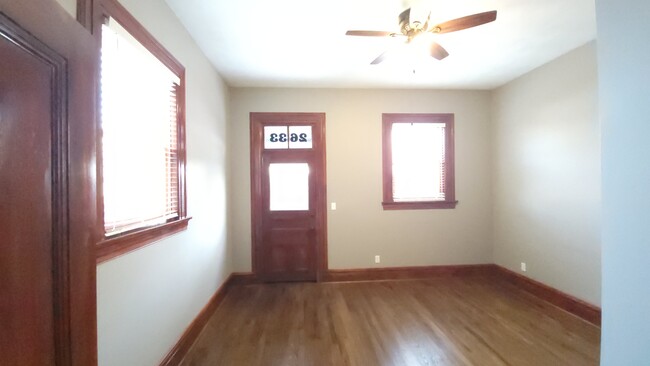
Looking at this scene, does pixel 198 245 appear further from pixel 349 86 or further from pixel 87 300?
pixel 349 86

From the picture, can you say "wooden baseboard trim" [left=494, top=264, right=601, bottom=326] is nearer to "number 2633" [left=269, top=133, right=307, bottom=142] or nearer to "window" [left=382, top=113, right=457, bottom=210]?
"window" [left=382, top=113, right=457, bottom=210]

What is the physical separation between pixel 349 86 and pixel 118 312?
3480mm

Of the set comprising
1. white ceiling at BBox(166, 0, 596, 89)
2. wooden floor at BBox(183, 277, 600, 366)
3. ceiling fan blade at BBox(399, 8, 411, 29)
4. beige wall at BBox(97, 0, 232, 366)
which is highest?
white ceiling at BBox(166, 0, 596, 89)

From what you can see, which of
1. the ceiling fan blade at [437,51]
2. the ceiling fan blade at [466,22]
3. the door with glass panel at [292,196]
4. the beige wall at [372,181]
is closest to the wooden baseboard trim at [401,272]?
the beige wall at [372,181]

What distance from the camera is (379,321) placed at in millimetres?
2727

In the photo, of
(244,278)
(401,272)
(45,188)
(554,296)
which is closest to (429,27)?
(45,188)

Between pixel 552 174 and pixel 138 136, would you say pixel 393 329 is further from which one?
pixel 138 136

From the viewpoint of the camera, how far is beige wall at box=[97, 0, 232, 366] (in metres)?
1.46

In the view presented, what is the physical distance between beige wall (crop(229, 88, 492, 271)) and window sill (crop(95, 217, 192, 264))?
5.92 feet

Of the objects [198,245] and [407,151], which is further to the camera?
[407,151]

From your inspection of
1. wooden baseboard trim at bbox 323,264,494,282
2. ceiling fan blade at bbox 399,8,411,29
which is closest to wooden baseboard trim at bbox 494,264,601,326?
wooden baseboard trim at bbox 323,264,494,282

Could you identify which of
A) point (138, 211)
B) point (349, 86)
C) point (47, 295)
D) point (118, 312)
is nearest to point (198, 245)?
point (138, 211)

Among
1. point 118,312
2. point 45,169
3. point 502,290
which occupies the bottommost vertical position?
point 502,290

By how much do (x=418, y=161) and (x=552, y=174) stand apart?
1.55m
